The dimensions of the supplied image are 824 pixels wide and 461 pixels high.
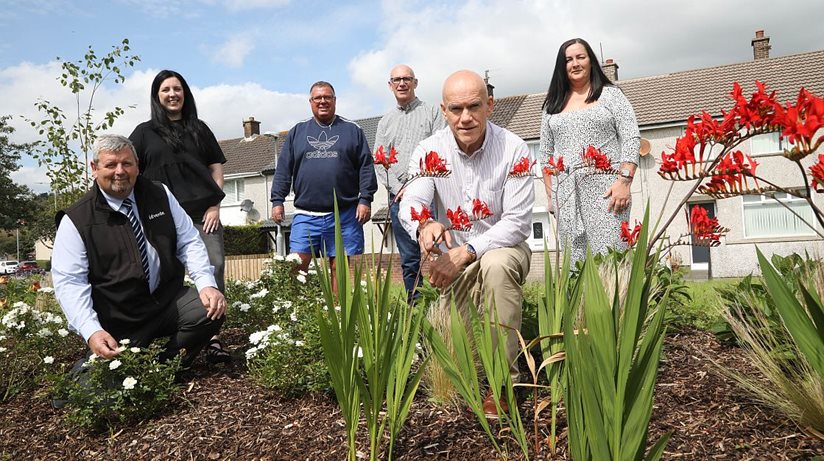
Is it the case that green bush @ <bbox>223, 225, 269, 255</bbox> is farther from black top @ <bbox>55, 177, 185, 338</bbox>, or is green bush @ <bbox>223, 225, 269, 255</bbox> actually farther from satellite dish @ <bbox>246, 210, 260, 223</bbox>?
black top @ <bbox>55, 177, 185, 338</bbox>

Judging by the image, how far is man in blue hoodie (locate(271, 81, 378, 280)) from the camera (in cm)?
522

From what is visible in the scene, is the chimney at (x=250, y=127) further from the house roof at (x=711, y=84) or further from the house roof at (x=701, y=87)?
the house roof at (x=711, y=84)

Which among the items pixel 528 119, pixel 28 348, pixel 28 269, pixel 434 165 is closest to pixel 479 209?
pixel 434 165

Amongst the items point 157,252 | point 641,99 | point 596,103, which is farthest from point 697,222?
point 641,99

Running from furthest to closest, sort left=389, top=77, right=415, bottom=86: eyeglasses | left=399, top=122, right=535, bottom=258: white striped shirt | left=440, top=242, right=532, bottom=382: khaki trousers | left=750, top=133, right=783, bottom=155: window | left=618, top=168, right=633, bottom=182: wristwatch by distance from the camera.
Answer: left=750, top=133, right=783, bottom=155: window, left=389, top=77, right=415, bottom=86: eyeglasses, left=618, top=168, right=633, bottom=182: wristwatch, left=399, top=122, right=535, bottom=258: white striped shirt, left=440, top=242, right=532, bottom=382: khaki trousers

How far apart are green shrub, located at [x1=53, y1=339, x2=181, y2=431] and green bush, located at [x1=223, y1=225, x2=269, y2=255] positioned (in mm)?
24709

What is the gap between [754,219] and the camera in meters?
21.0

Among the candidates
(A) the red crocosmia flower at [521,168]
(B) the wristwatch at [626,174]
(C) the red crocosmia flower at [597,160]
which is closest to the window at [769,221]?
(B) the wristwatch at [626,174]

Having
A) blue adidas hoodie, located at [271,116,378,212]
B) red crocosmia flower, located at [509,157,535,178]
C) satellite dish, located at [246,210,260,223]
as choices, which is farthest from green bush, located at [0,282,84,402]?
satellite dish, located at [246,210,260,223]

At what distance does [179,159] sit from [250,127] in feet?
118

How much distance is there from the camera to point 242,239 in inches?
1097

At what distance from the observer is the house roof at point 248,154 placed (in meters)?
34.7

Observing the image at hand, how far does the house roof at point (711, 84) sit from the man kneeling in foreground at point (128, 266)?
804 inches

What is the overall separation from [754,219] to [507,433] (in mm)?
21614
